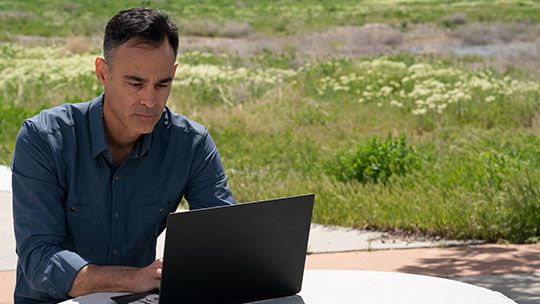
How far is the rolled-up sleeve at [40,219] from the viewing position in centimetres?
355

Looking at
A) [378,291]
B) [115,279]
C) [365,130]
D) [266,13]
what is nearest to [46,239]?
[115,279]

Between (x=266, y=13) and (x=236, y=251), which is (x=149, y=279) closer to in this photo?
(x=236, y=251)

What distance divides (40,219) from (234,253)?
679 millimetres

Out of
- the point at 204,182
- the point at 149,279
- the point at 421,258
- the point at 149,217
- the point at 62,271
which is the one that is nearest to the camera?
the point at 149,279

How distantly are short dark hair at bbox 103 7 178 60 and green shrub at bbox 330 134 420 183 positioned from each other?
617 centimetres

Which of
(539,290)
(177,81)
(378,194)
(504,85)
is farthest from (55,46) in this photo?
(539,290)

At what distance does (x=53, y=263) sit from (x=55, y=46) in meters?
27.4

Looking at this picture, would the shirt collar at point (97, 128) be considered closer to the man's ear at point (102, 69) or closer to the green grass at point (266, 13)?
the man's ear at point (102, 69)

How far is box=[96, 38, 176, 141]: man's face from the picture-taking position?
356 cm

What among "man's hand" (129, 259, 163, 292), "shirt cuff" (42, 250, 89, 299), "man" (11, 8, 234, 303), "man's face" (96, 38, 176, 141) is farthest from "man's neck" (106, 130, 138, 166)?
"man's hand" (129, 259, 163, 292)

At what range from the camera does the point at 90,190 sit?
3.76 meters

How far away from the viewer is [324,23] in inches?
2039

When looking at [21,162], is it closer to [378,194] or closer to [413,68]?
[378,194]

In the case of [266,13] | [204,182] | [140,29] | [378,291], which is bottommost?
[266,13]
